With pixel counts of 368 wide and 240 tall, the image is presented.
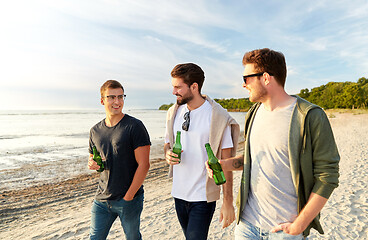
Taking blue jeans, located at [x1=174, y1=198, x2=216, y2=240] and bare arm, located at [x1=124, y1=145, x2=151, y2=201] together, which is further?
bare arm, located at [x1=124, y1=145, x2=151, y2=201]

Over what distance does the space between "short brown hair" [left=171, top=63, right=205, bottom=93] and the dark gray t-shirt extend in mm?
846

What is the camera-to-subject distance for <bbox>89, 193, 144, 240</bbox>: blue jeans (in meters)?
3.08

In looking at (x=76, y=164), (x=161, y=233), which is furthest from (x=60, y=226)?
(x=76, y=164)

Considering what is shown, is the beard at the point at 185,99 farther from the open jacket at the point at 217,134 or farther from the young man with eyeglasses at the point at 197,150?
the open jacket at the point at 217,134

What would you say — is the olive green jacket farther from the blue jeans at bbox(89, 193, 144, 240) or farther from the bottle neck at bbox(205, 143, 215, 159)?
the blue jeans at bbox(89, 193, 144, 240)

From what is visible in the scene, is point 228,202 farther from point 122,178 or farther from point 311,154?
Result: point 122,178

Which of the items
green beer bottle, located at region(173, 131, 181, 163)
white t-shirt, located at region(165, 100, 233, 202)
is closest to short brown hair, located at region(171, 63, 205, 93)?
white t-shirt, located at region(165, 100, 233, 202)

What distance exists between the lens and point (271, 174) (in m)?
2.16

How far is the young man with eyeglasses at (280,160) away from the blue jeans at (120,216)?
1376 millimetres

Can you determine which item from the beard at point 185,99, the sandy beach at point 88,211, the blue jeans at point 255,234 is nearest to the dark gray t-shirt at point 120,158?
the beard at point 185,99

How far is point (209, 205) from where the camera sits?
283 centimetres

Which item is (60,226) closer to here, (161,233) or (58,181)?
(161,233)

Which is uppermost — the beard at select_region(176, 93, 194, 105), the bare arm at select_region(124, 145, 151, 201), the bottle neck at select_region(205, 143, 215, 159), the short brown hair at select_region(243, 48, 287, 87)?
the short brown hair at select_region(243, 48, 287, 87)

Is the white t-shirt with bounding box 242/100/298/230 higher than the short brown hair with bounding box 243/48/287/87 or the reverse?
the reverse
